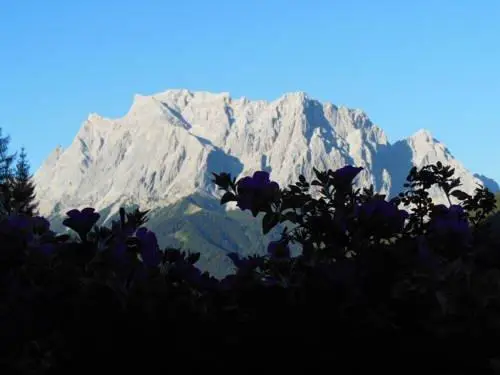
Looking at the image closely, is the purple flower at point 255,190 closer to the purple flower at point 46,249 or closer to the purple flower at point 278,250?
the purple flower at point 278,250

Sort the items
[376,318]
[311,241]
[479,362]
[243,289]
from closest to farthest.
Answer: [479,362], [376,318], [243,289], [311,241]

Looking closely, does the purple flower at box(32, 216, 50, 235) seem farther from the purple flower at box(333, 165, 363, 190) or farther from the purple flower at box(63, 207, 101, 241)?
the purple flower at box(333, 165, 363, 190)

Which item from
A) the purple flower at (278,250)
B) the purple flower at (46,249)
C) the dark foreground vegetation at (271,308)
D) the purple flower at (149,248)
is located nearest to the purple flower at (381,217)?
the dark foreground vegetation at (271,308)

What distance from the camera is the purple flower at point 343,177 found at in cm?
368

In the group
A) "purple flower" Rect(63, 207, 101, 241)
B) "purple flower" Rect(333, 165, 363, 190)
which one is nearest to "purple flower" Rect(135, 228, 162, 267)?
"purple flower" Rect(63, 207, 101, 241)

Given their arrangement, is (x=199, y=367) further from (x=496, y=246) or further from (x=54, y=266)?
(x=496, y=246)

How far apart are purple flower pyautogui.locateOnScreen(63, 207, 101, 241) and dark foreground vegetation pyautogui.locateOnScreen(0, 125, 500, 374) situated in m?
0.04

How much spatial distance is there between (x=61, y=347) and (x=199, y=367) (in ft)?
1.64

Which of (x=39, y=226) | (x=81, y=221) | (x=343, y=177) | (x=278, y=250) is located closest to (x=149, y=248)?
(x=81, y=221)

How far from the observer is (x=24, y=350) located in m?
2.69

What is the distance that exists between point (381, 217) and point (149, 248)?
1.00 m

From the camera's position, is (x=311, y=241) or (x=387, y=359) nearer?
(x=387, y=359)

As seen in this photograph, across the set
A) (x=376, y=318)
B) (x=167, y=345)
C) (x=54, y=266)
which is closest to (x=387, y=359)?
(x=376, y=318)

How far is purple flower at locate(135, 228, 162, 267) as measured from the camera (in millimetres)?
3160
